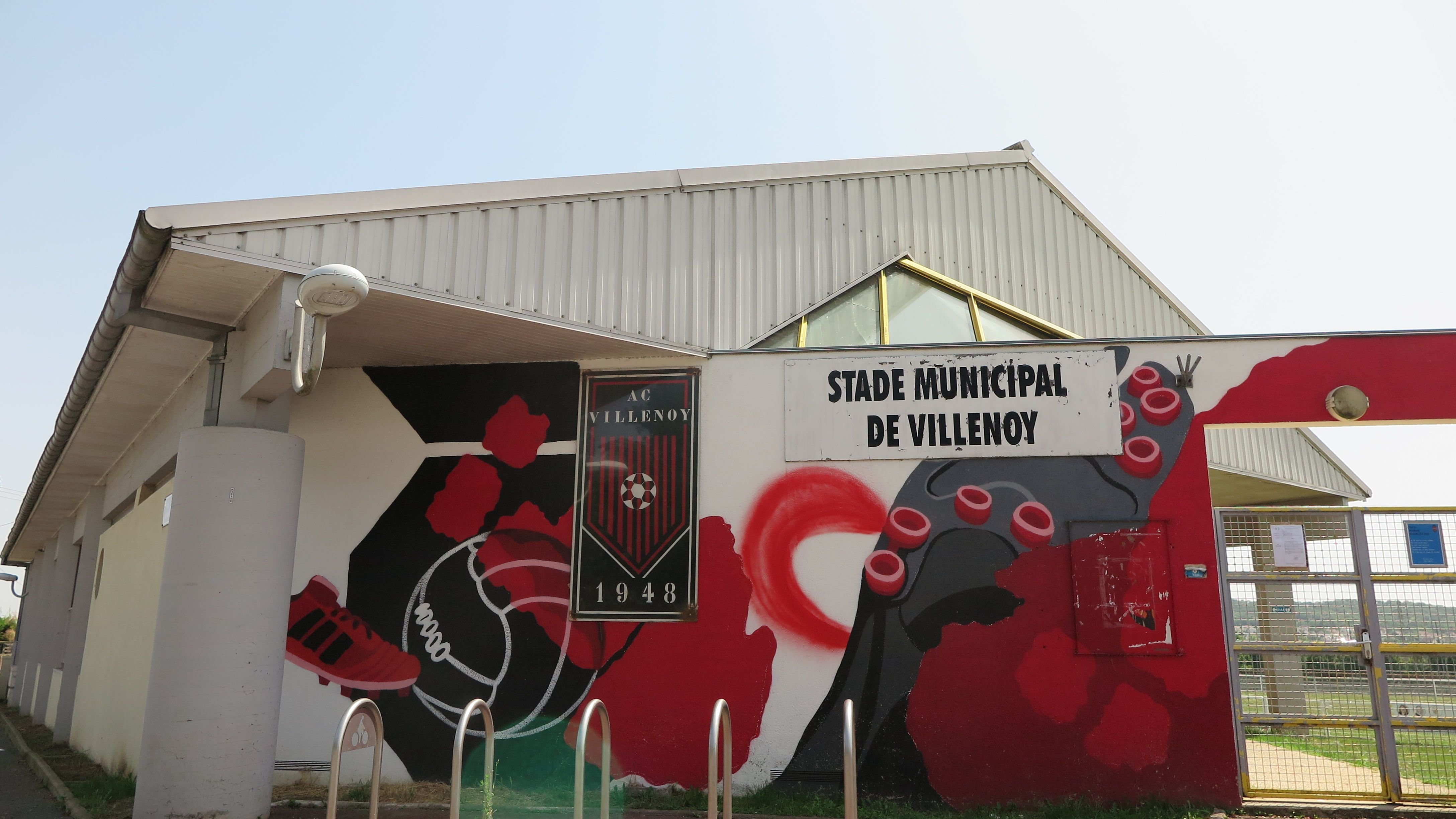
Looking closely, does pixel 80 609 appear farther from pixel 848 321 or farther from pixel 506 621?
pixel 848 321

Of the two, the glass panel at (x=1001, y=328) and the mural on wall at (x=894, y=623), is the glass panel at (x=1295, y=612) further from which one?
the glass panel at (x=1001, y=328)

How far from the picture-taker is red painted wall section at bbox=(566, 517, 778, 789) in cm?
759

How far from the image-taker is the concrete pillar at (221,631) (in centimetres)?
638

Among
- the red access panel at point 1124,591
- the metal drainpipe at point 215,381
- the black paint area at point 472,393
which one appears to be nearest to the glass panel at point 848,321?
the black paint area at point 472,393

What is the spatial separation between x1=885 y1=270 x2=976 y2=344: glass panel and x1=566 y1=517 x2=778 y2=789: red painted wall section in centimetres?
284

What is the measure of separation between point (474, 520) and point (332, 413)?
1.66 meters

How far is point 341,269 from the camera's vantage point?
19.6 feet

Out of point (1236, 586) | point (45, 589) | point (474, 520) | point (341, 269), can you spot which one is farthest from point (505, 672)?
point (45, 589)

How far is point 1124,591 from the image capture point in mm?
7402

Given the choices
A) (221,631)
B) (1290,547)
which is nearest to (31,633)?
(221,631)

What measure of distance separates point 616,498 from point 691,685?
65.6 inches

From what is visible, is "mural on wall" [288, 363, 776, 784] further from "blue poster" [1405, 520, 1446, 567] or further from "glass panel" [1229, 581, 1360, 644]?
"blue poster" [1405, 520, 1446, 567]

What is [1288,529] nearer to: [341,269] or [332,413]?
[341,269]

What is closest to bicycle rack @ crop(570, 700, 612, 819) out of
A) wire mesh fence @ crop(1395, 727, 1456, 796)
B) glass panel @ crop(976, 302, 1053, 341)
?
glass panel @ crop(976, 302, 1053, 341)
